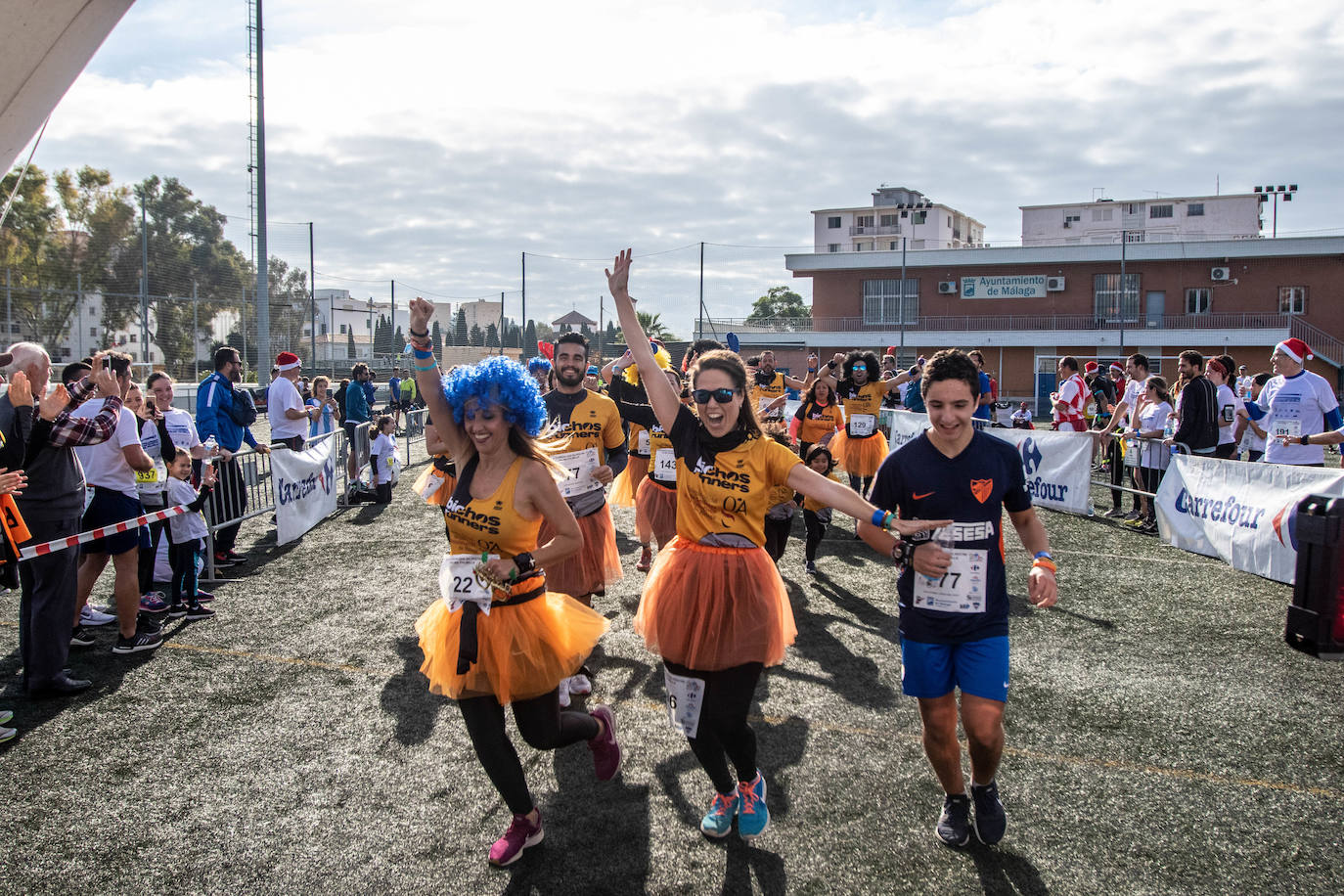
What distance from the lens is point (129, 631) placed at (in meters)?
6.19

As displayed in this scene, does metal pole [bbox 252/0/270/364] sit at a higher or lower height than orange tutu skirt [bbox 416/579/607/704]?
higher

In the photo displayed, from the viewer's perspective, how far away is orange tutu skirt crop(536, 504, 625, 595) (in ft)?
17.7

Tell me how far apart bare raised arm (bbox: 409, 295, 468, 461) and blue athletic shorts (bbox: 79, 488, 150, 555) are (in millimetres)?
3584

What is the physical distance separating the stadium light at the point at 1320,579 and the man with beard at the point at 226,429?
905 cm

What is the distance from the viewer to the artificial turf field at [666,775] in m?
3.56

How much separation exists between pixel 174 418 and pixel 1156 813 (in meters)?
8.06

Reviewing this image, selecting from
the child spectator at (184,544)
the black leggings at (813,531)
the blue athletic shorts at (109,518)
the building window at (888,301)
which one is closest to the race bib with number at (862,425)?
the black leggings at (813,531)

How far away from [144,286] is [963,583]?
3049 cm

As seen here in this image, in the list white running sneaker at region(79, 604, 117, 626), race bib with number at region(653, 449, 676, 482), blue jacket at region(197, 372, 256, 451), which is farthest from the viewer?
blue jacket at region(197, 372, 256, 451)

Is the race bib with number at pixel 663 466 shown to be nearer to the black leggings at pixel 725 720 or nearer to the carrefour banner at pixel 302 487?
the black leggings at pixel 725 720

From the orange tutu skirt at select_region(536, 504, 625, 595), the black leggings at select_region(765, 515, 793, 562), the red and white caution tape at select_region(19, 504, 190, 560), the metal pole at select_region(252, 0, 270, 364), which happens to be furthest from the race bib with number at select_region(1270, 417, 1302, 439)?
the metal pole at select_region(252, 0, 270, 364)

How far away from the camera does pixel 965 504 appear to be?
3.67m

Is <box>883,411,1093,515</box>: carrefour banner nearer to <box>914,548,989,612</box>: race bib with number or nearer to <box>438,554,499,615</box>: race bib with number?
<box>914,548,989,612</box>: race bib with number

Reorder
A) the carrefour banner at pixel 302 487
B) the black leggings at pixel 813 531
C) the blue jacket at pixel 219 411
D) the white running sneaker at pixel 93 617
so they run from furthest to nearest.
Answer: the carrefour banner at pixel 302 487
the blue jacket at pixel 219 411
the black leggings at pixel 813 531
the white running sneaker at pixel 93 617
